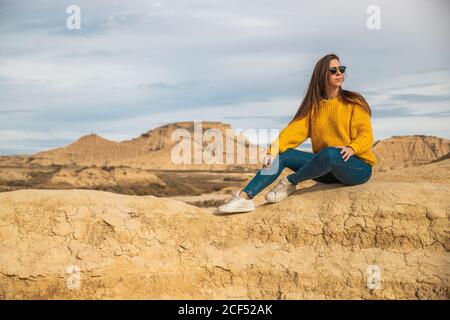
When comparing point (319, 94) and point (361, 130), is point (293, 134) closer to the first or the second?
point (319, 94)

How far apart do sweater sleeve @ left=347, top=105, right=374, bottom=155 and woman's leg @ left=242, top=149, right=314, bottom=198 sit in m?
0.54

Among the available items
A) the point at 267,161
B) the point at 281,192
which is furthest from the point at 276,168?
the point at 281,192

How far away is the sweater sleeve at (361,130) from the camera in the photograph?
5641 mm

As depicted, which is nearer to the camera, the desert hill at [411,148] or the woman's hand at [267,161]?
the woman's hand at [267,161]

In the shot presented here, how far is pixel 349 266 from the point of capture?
5.38 m

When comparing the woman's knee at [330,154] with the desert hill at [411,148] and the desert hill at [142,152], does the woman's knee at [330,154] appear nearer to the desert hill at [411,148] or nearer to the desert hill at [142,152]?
the desert hill at [411,148]

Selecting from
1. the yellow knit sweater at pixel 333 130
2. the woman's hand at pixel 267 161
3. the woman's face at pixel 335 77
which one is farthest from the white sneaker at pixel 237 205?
the woman's face at pixel 335 77

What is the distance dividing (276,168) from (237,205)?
61 cm

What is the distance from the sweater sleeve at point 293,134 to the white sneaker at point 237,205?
2.28 feet

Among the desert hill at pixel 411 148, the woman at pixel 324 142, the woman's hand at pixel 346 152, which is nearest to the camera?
the woman's hand at pixel 346 152

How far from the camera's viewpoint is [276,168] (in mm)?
5891

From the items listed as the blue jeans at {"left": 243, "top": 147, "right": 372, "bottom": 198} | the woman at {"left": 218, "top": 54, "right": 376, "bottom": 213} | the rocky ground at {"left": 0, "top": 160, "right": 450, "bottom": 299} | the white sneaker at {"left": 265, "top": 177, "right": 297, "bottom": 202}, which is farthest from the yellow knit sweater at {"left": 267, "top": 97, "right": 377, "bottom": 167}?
the rocky ground at {"left": 0, "top": 160, "right": 450, "bottom": 299}

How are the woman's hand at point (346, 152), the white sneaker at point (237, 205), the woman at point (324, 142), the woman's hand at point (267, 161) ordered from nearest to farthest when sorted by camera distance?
the woman's hand at point (346, 152) < the woman at point (324, 142) < the woman's hand at point (267, 161) < the white sneaker at point (237, 205)

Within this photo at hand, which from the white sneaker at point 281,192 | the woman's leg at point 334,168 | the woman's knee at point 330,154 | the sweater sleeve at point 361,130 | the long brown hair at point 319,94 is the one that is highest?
the long brown hair at point 319,94
